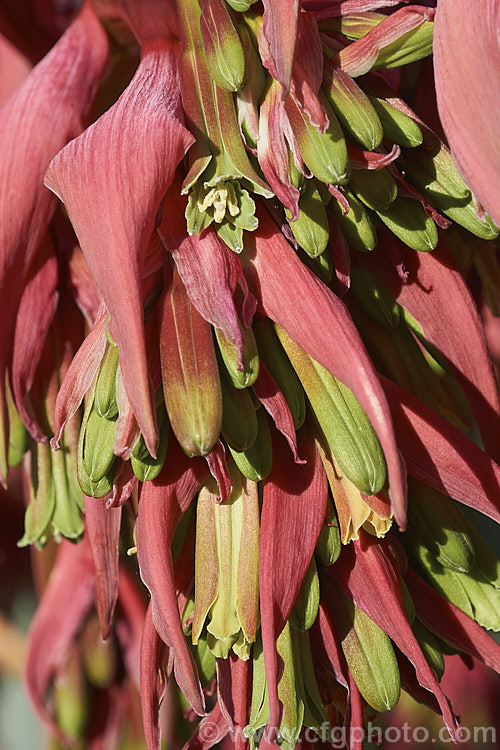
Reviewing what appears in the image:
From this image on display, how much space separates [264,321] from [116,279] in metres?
0.06

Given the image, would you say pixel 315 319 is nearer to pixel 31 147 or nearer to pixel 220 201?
pixel 220 201

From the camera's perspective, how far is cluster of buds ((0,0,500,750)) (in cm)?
29

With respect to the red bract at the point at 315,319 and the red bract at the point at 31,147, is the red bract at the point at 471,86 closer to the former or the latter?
the red bract at the point at 315,319

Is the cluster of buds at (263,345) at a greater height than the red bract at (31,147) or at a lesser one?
lesser

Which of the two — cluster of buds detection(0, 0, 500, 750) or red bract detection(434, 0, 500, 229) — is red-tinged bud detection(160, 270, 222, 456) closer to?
cluster of buds detection(0, 0, 500, 750)

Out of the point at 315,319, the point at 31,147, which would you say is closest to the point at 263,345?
the point at 315,319

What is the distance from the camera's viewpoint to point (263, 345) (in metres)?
0.32

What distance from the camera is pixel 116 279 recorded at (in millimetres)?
277

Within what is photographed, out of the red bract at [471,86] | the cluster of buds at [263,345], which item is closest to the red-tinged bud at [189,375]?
the cluster of buds at [263,345]

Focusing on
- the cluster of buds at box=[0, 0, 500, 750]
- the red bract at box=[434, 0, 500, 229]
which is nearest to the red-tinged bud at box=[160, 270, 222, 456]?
the cluster of buds at box=[0, 0, 500, 750]

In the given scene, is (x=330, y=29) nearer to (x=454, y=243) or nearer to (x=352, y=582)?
(x=454, y=243)

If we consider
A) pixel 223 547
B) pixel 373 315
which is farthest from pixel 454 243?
pixel 223 547

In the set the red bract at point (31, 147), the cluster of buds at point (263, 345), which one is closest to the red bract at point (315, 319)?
the cluster of buds at point (263, 345)

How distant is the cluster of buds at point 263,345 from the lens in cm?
29
